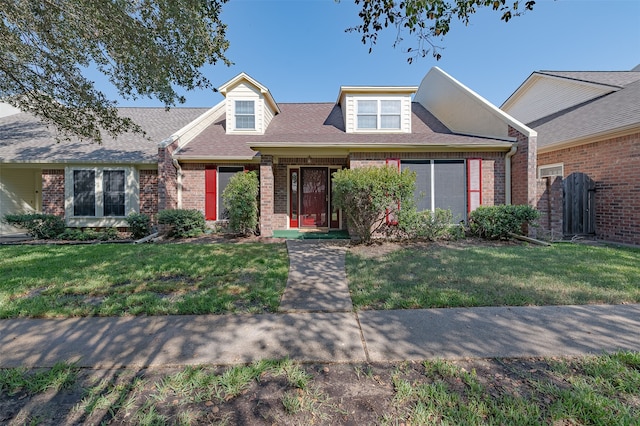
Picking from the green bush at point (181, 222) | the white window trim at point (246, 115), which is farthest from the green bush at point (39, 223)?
the white window trim at point (246, 115)

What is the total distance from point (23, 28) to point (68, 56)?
31.7 inches

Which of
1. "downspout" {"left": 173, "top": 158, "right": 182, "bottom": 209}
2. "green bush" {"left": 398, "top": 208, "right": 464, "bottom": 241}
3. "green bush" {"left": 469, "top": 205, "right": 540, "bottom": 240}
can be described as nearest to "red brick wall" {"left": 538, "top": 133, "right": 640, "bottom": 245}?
"green bush" {"left": 469, "top": 205, "right": 540, "bottom": 240}

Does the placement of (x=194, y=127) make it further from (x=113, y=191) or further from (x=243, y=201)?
(x=243, y=201)

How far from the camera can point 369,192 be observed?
278 inches

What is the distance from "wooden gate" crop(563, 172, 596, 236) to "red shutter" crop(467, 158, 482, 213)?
3.02 metres

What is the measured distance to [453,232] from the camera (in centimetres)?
833

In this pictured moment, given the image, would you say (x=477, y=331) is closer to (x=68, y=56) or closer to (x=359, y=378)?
(x=359, y=378)

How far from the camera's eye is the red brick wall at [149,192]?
10.2 meters

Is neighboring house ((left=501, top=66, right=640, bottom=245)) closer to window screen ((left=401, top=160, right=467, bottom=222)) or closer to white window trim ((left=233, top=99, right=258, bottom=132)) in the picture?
window screen ((left=401, top=160, right=467, bottom=222))

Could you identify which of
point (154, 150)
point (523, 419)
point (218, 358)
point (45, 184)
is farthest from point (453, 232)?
point (45, 184)

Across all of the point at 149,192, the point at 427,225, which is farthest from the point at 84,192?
the point at 427,225

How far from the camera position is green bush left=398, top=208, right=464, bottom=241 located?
780 centimetres

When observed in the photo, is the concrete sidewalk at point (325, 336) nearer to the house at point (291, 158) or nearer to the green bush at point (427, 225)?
the green bush at point (427, 225)

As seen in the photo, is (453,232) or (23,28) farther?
(453,232)
